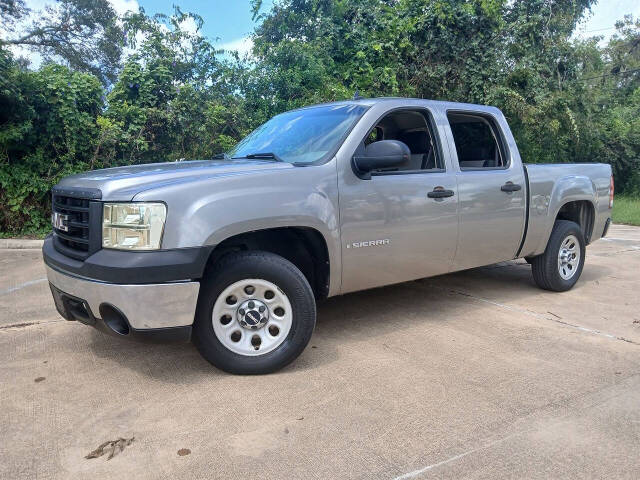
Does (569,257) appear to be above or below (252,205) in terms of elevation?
below

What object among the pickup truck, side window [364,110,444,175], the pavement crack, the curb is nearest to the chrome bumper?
the pickup truck

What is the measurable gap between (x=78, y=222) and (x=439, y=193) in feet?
8.96

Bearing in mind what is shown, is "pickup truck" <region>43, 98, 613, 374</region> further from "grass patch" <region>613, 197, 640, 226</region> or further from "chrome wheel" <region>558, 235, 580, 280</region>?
"grass patch" <region>613, 197, 640, 226</region>

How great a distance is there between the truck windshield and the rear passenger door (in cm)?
108

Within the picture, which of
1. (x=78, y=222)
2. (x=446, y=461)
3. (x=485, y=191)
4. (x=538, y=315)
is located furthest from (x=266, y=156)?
(x=538, y=315)

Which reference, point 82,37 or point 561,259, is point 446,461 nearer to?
point 561,259

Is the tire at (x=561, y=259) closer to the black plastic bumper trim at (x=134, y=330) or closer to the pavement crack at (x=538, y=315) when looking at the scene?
the pavement crack at (x=538, y=315)

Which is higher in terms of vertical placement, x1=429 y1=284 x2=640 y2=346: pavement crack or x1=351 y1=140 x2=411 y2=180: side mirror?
x1=351 y1=140 x2=411 y2=180: side mirror

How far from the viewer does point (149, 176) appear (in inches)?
131

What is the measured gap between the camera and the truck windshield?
4043 millimetres

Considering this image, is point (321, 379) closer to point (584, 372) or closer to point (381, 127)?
point (584, 372)

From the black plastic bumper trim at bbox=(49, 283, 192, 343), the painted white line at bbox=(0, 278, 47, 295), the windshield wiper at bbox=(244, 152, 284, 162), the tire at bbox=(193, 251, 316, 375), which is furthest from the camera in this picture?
the painted white line at bbox=(0, 278, 47, 295)

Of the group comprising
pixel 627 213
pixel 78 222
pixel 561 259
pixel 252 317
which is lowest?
pixel 627 213

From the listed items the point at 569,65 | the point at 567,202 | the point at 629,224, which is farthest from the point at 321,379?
the point at 569,65
